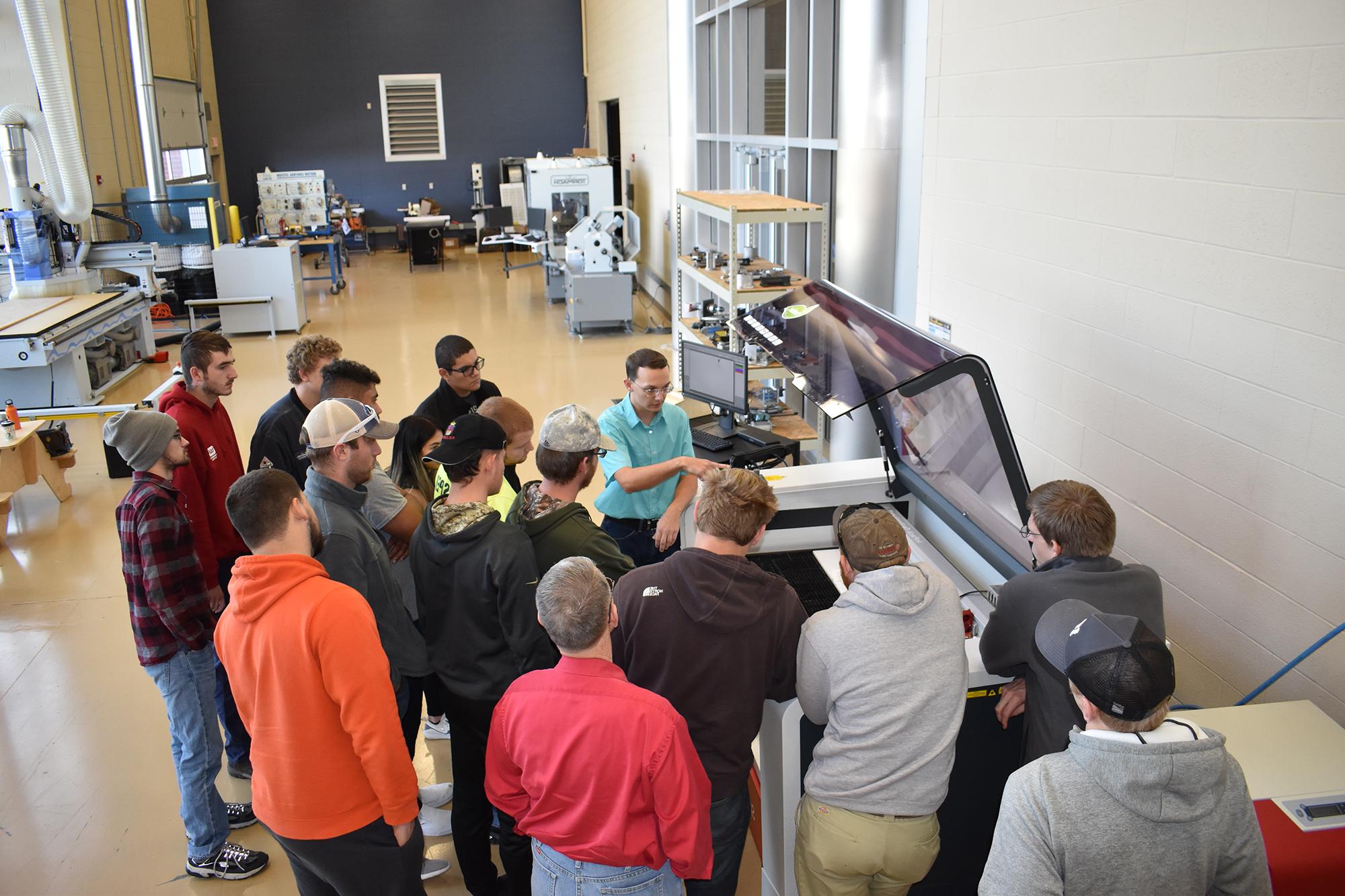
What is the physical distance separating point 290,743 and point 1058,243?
103 inches

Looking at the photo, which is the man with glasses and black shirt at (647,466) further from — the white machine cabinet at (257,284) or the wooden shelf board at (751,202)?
the white machine cabinet at (257,284)

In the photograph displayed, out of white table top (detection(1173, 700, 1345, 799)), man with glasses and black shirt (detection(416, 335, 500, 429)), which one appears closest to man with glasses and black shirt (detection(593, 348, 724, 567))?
man with glasses and black shirt (detection(416, 335, 500, 429))

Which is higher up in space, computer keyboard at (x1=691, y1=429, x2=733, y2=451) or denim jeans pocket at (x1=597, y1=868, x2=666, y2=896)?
computer keyboard at (x1=691, y1=429, x2=733, y2=451)

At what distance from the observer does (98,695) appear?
4.05 metres

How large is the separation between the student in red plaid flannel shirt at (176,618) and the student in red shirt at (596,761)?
1341 millimetres

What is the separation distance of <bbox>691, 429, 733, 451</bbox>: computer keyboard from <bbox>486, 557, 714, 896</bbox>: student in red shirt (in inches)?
90.6

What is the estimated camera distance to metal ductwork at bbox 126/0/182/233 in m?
11.5

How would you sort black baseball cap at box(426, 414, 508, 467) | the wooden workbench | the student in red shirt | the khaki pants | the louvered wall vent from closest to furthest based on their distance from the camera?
the student in red shirt, the khaki pants, black baseball cap at box(426, 414, 508, 467), the wooden workbench, the louvered wall vent

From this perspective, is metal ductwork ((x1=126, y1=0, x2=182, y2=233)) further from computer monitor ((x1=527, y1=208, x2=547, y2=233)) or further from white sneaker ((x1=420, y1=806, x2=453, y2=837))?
white sneaker ((x1=420, y1=806, x2=453, y2=837))

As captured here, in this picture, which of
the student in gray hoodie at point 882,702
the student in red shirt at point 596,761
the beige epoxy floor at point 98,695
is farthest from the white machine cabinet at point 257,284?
the student in gray hoodie at point 882,702

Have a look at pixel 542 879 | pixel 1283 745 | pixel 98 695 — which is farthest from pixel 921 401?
pixel 98 695

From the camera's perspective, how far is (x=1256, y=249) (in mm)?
2223

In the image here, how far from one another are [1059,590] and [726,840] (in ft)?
3.23

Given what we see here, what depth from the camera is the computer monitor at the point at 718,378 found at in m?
4.30
